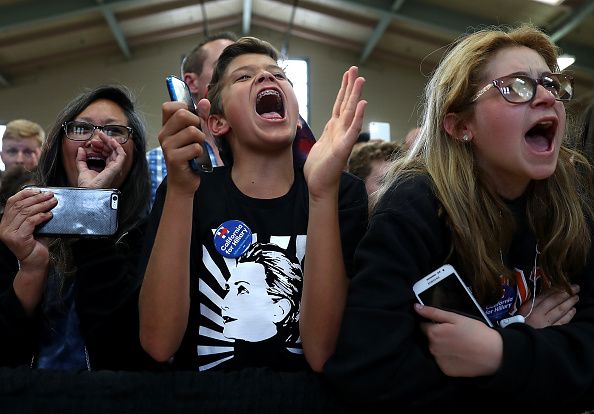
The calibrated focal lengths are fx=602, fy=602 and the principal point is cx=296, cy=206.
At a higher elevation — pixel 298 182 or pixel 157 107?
pixel 157 107

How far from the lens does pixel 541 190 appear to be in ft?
4.21

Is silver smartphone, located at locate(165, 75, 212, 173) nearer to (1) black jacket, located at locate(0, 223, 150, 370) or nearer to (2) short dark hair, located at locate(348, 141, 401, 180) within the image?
(1) black jacket, located at locate(0, 223, 150, 370)

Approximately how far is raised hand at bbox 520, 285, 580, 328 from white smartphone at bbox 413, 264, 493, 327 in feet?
0.39

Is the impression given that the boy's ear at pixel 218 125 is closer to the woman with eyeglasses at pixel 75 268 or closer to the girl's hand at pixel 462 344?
the woman with eyeglasses at pixel 75 268

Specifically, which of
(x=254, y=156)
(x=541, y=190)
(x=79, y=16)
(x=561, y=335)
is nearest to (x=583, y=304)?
(x=561, y=335)

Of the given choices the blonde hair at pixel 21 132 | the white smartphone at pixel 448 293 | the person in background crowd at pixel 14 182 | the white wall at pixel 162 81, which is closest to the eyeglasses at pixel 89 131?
the person in background crowd at pixel 14 182

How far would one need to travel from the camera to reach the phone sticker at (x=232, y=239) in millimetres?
1189

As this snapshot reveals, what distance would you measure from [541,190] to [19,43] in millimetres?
8922

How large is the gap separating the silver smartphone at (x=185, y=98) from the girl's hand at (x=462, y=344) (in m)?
0.45

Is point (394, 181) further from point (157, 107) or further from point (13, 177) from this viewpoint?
point (157, 107)

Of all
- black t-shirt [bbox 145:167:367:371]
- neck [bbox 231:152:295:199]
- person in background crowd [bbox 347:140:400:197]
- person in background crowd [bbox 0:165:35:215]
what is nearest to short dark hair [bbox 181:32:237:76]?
person in background crowd [bbox 347:140:400:197]

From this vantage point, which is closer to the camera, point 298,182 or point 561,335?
point 561,335

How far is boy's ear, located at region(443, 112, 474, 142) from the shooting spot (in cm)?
128

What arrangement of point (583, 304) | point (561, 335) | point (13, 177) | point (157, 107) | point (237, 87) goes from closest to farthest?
point (561, 335), point (583, 304), point (237, 87), point (13, 177), point (157, 107)
